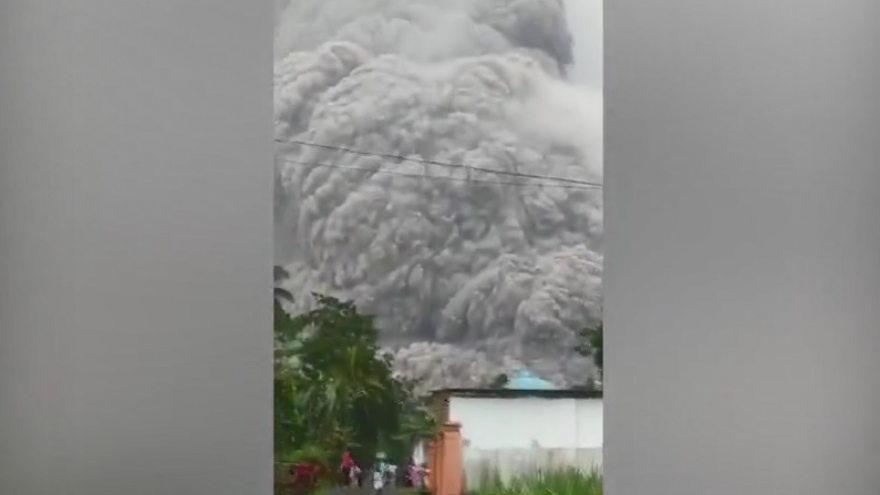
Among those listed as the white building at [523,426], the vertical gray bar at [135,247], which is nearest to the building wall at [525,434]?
the white building at [523,426]

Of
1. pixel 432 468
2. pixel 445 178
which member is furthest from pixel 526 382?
pixel 445 178

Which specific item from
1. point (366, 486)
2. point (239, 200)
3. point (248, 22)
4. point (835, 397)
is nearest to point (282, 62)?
point (248, 22)

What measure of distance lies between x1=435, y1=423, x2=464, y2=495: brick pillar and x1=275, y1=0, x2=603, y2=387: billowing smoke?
0.20ft

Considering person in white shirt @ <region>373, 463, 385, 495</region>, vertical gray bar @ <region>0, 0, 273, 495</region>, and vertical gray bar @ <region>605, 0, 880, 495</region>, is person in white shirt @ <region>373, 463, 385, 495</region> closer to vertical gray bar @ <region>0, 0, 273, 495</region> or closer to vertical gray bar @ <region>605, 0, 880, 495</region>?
vertical gray bar @ <region>0, 0, 273, 495</region>

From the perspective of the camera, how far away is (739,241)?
1.41 m

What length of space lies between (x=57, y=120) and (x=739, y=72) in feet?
2.87

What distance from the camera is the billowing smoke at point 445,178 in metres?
1.29

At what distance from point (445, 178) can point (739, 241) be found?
410mm

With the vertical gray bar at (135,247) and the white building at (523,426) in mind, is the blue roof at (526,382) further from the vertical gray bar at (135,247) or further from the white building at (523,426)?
the vertical gray bar at (135,247)

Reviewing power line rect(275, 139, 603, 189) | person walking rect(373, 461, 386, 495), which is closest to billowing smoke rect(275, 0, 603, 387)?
power line rect(275, 139, 603, 189)

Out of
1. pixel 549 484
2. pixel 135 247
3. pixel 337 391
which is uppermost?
pixel 135 247

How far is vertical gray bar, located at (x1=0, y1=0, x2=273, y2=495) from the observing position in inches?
45.9

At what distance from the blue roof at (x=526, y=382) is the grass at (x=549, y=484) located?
112mm

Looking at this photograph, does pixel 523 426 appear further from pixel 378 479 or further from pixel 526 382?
pixel 378 479
